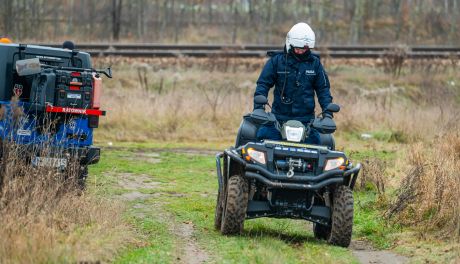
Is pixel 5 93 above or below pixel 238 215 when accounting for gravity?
above

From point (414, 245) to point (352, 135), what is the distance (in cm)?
1350

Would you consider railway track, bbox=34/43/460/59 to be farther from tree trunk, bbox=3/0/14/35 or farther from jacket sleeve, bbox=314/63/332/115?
jacket sleeve, bbox=314/63/332/115

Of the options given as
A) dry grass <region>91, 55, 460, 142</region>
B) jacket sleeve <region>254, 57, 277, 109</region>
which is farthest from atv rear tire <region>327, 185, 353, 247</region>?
dry grass <region>91, 55, 460, 142</region>

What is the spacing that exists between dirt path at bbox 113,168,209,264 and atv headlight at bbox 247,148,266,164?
1202mm

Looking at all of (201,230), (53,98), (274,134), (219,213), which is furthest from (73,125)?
(274,134)

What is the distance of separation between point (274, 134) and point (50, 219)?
3116 mm

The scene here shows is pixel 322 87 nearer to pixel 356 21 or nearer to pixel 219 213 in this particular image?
pixel 219 213

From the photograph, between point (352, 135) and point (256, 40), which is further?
point (256, 40)

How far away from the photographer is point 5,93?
14359 millimetres

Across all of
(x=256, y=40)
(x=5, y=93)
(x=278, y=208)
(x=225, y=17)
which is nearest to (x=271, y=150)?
(x=278, y=208)

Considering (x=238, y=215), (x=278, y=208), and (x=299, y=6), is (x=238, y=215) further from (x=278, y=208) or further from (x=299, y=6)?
(x=299, y=6)

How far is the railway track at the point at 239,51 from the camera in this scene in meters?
34.6

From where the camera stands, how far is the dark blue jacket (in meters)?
11.7

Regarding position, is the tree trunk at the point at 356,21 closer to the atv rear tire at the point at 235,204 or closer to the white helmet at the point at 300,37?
the white helmet at the point at 300,37
